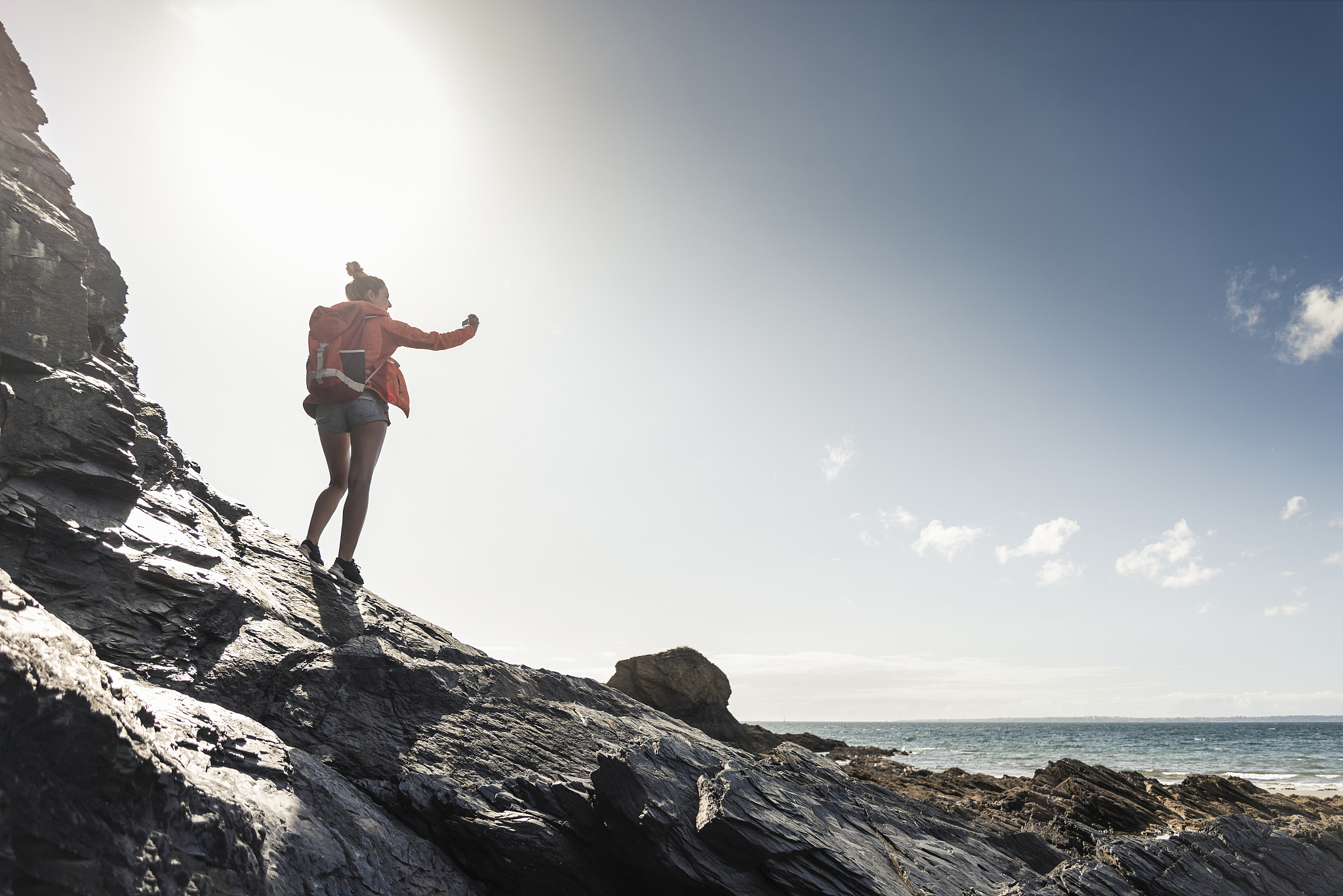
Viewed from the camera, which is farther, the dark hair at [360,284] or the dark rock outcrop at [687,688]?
the dark rock outcrop at [687,688]

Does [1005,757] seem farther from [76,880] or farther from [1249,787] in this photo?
[76,880]

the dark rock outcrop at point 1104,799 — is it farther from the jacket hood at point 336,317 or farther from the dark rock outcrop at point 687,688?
the jacket hood at point 336,317

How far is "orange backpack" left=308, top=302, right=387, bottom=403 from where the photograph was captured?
593cm

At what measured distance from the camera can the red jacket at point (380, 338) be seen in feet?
20.1

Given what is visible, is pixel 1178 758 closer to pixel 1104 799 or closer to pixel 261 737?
pixel 1104 799

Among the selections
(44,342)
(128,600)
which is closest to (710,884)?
(128,600)

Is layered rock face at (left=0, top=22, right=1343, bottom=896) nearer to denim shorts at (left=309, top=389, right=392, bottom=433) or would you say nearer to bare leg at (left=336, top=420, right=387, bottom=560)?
bare leg at (left=336, top=420, right=387, bottom=560)

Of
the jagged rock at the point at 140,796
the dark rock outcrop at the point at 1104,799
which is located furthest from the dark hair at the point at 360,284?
the dark rock outcrop at the point at 1104,799

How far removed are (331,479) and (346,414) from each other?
64 cm

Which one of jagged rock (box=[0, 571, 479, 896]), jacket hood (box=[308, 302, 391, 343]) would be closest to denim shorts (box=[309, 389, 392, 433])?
jacket hood (box=[308, 302, 391, 343])

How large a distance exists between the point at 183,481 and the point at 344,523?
136 centimetres

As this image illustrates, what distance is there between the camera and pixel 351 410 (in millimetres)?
6016

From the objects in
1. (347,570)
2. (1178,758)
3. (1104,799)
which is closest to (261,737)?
(347,570)

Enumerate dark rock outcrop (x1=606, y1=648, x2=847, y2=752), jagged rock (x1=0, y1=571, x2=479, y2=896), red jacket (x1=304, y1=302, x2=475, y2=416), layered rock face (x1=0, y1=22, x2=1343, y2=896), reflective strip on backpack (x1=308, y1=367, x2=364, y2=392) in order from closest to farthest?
jagged rock (x1=0, y1=571, x2=479, y2=896)
layered rock face (x1=0, y1=22, x2=1343, y2=896)
reflective strip on backpack (x1=308, y1=367, x2=364, y2=392)
red jacket (x1=304, y1=302, x2=475, y2=416)
dark rock outcrop (x1=606, y1=648, x2=847, y2=752)
